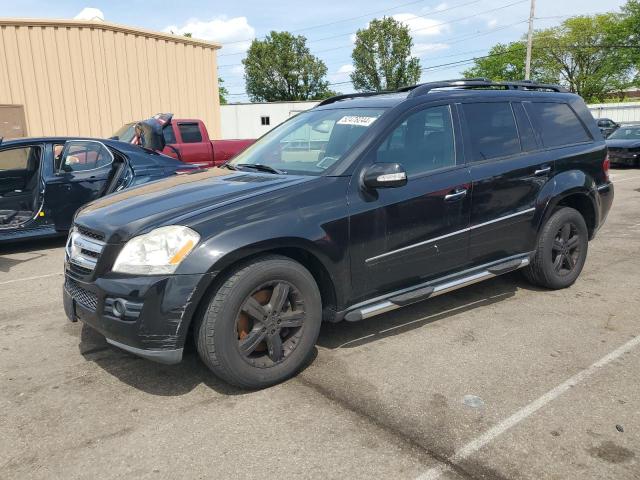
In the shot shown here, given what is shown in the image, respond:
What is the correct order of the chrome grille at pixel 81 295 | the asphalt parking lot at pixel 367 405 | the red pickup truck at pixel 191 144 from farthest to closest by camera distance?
the red pickup truck at pixel 191 144 → the chrome grille at pixel 81 295 → the asphalt parking lot at pixel 367 405

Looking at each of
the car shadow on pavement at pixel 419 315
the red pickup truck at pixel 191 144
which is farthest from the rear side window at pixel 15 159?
the car shadow on pavement at pixel 419 315

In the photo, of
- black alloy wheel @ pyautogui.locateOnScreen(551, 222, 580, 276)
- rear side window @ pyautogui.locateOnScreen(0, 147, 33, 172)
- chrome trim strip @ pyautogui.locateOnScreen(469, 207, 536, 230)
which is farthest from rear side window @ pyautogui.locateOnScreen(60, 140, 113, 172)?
black alloy wheel @ pyautogui.locateOnScreen(551, 222, 580, 276)

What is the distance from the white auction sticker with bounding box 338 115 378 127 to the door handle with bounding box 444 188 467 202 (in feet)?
2.50

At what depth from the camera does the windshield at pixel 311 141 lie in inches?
150

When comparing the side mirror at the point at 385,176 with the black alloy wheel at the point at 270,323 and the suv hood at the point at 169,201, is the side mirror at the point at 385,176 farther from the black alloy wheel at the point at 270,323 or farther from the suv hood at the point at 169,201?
the black alloy wheel at the point at 270,323

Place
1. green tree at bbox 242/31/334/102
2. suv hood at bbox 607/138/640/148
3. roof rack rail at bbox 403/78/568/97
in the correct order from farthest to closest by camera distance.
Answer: green tree at bbox 242/31/334/102
suv hood at bbox 607/138/640/148
roof rack rail at bbox 403/78/568/97

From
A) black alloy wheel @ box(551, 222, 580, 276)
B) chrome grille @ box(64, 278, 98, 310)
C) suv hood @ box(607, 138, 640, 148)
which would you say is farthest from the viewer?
suv hood @ box(607, 138, 640, 148)

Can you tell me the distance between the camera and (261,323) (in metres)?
3.21

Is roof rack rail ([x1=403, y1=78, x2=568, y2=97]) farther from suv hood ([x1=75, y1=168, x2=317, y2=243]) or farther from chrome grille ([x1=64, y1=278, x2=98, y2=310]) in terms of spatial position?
chrome grille ([x1=64, y1=278, x2=98, y2=310])

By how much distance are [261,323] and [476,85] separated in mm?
2778

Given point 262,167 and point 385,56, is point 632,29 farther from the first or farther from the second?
point 262,167

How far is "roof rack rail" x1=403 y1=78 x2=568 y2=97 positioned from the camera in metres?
4.18

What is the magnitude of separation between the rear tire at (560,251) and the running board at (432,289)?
247 mm

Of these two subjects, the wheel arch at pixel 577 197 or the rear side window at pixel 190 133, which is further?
the rear side window at pixel 190 133
